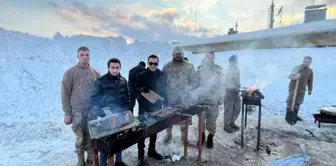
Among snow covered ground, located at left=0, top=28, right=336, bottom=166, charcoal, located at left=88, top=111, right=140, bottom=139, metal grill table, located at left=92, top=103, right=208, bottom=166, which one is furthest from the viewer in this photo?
snow covered ground, located at left=0, top=28, right=336, bottom=166

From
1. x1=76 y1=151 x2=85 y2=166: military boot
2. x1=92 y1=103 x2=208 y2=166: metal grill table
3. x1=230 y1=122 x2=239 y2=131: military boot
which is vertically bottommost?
x1=230 y1=122 x2=239 y2=131: military boot

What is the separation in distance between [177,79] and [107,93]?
1584mm

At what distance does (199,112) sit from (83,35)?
721 inches

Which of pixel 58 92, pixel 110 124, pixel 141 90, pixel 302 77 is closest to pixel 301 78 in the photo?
pixel 302 77

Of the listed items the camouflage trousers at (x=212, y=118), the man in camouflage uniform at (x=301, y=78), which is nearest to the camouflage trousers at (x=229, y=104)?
the camouflage trousers at (x=212, y=118)

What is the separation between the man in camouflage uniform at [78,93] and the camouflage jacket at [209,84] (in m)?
2.23

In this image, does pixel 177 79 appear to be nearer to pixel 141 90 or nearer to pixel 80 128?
pixel 141 90

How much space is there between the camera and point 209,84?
4516 mm

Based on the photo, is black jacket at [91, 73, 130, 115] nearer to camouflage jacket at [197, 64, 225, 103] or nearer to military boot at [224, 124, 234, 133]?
camouflage jacket at [197, 64, 225, 103]

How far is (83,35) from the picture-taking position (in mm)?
19359

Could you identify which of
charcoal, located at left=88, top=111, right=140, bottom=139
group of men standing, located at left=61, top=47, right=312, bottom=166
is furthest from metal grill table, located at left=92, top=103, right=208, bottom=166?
group of men standing, located at left=61, top=47, right=312, bottom=166

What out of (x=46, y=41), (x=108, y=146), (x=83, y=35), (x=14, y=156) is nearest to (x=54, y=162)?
(x=14, y=156)

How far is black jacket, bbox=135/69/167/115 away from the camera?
383 centimetres

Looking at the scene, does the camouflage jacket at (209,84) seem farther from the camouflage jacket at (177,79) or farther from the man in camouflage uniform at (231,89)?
the man in camouflage uniform at (231,89)
